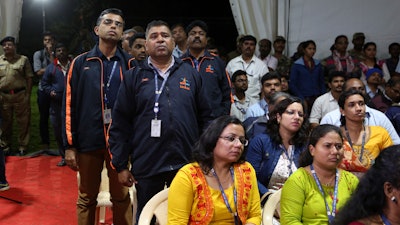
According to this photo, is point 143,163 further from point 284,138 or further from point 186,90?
point 284,138

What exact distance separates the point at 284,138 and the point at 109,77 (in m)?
1.26

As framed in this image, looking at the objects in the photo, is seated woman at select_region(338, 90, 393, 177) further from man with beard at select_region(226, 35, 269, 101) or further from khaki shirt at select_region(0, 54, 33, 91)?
khaki shirt at select_region(0, 54, 33, 91)

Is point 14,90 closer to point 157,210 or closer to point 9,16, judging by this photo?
point 9,16

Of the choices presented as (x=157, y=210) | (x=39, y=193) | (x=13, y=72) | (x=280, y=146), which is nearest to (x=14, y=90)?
(x=13, y=72)

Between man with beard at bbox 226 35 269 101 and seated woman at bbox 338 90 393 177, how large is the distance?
251cm

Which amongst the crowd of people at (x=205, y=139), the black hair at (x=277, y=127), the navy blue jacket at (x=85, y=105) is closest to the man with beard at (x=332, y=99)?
the crowd of people at (x=205, y=139)

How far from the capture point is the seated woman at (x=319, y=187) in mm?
2961

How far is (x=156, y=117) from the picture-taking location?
10.9 ft

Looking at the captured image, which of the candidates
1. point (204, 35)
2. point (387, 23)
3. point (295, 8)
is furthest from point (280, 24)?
point (204, 35)

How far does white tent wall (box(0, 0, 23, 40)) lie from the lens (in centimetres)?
750

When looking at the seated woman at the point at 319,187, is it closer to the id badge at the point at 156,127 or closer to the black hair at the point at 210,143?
the black hair at the point at 210,143

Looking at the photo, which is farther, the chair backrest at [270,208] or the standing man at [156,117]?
the standing man at [156,117]

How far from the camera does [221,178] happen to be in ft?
9.57

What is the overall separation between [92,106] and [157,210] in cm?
107
